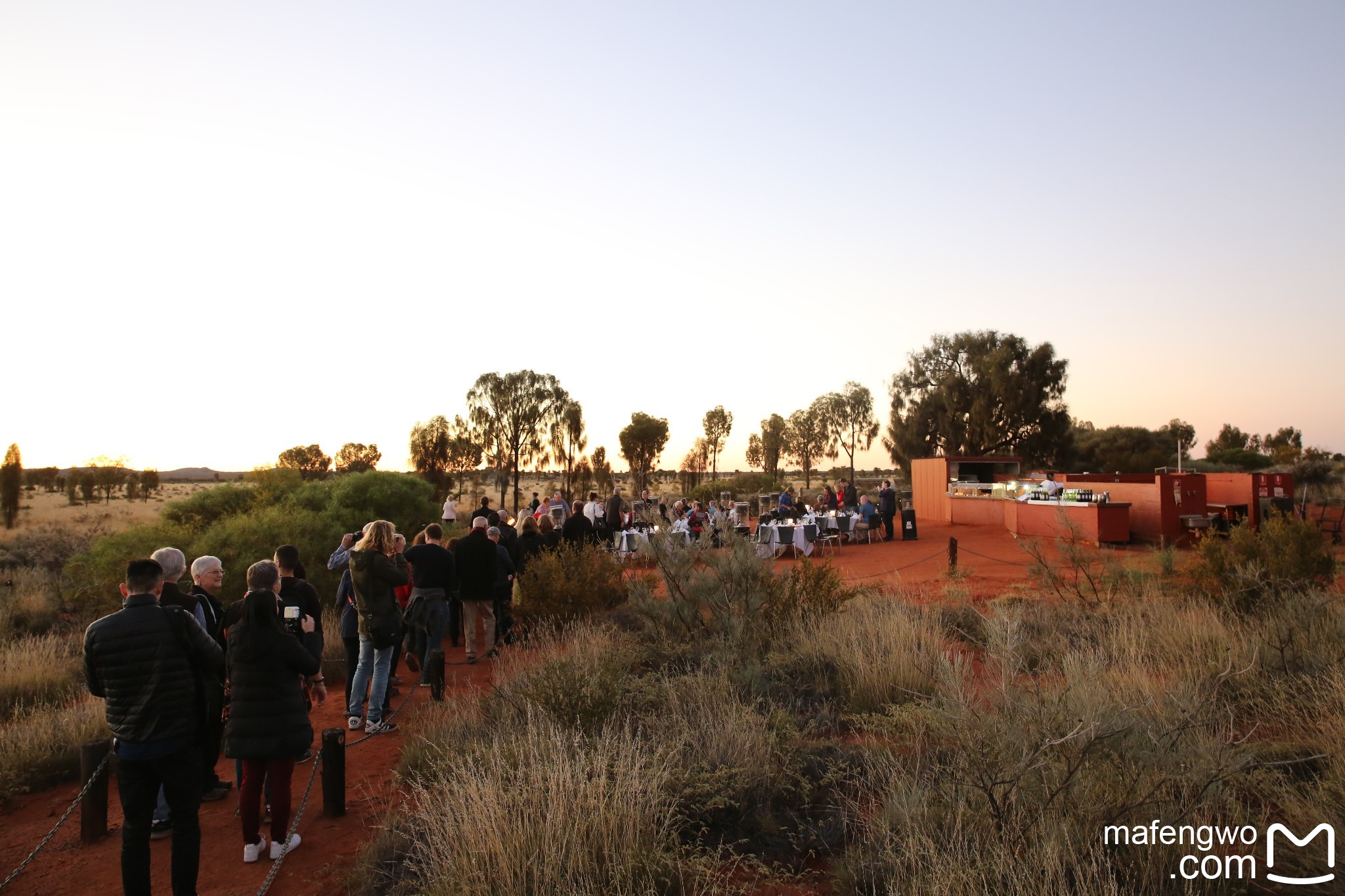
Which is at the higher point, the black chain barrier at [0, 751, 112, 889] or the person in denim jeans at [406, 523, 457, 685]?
the person in denim jeans at [406, 523, 457, 685]

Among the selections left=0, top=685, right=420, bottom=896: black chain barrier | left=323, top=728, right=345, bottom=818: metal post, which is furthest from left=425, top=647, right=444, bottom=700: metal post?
left=323, top=728, right=345, bottom=818: metal post

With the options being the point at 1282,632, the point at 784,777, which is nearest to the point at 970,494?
the point at 1282,632

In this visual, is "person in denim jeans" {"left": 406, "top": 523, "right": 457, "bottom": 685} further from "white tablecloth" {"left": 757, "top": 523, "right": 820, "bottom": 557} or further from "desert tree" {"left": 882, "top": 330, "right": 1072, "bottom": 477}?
"desert tree" {"left": 882, "top": 330, "right": 1072, "bottom": 477}

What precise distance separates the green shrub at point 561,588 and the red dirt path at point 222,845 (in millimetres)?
4214

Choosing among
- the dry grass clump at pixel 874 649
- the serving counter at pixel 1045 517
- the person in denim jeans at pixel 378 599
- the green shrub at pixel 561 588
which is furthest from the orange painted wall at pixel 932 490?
the person in denim jeans at pixel 378 599

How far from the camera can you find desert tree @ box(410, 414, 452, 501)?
3781 centimetres

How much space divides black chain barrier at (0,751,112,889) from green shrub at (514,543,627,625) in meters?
5.49

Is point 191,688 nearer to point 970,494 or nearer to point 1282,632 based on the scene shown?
point 1282,632

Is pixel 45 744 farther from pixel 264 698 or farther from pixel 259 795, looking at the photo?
pixel 264 698

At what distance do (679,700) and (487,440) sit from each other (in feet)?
123

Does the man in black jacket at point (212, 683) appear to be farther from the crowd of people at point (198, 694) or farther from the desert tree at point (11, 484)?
the desert tree at point (11, 484)

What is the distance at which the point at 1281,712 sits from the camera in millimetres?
5496

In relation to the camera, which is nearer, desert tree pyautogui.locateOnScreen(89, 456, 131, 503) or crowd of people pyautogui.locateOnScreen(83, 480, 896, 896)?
crowd of people pyautogui.locateOnScreen(83, 480, 896, 896)

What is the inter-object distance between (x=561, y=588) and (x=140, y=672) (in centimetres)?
711
